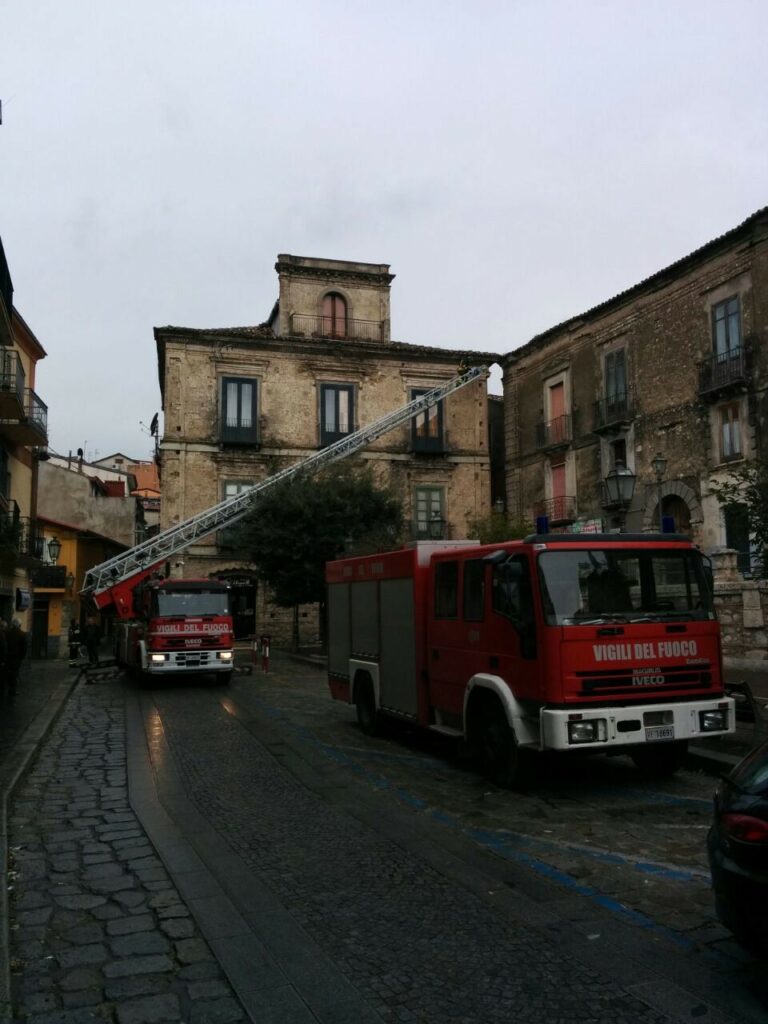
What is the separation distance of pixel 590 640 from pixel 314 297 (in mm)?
32356

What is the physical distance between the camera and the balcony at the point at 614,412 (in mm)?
29156

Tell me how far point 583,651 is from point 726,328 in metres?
20.8

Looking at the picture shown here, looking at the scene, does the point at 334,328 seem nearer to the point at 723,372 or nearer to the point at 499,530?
the point at 499,530

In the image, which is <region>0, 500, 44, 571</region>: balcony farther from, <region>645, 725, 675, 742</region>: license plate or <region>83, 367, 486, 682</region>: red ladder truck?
<region>645, 725, 675, 742</region>: license plate

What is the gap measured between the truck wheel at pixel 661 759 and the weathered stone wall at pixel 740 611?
9.39m

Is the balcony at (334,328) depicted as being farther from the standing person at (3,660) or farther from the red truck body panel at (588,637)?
the red truck body panel at (588,637)

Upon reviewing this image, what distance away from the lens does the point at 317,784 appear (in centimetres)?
875

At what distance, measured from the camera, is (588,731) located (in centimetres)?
736

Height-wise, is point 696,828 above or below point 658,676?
below

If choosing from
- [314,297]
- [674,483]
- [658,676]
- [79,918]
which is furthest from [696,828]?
[314,297]

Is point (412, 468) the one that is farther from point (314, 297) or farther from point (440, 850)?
point (440, 850)

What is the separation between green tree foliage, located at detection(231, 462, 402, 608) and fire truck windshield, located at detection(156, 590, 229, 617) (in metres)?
7.11

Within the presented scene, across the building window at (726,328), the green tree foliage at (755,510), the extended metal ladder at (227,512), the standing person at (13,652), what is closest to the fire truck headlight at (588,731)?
the green tree foliage at (755,510)

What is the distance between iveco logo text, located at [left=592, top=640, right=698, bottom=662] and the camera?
754cm
